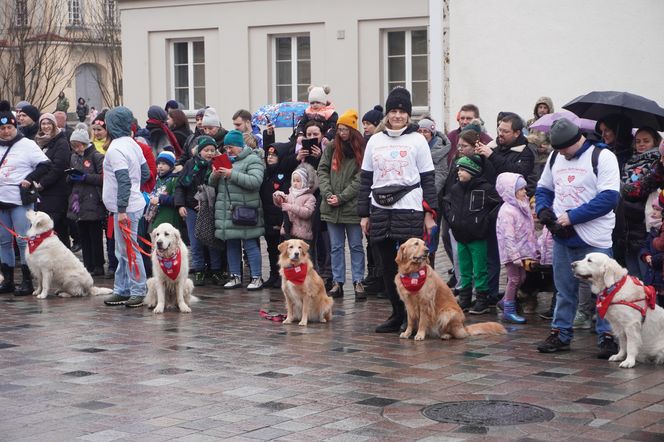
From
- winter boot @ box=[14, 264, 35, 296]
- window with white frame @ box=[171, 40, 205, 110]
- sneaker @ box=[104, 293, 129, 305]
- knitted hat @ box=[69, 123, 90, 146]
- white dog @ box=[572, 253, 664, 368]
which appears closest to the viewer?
white dog @ box=[572, 253, 664, 368]

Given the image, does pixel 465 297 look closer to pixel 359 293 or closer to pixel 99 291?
pixel 359 293

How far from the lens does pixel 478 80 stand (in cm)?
1988

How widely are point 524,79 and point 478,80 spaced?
2.77 ft

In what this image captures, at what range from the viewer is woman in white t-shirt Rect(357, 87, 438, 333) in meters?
10.5

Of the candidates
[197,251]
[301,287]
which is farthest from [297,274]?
[197,251]

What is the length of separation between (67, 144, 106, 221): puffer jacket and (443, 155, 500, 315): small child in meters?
5.41

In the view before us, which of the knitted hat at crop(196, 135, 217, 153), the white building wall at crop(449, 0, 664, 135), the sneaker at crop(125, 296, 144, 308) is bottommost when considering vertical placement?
the sneaker at crop(125, 296, 144, 308)

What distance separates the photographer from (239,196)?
45.3 feet

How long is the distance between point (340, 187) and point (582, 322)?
3.27 meters

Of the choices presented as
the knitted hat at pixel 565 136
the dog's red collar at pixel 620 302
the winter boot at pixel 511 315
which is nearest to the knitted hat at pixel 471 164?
the winter boot at pixel 511 315

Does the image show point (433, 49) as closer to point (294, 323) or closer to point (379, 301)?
point (379, 301)

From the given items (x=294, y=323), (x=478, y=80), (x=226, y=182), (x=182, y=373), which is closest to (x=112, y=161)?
(x=226, y=182)

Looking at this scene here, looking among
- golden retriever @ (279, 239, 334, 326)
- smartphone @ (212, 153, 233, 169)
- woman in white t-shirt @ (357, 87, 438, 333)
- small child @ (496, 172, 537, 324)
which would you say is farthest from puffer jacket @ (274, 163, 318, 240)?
small child @ (496, 172, 537, 324)

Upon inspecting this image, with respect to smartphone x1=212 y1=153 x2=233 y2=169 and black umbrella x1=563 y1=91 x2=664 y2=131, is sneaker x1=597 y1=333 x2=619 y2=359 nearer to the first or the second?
black umbrella x1=563 y1=91 x2=664 y2=131
